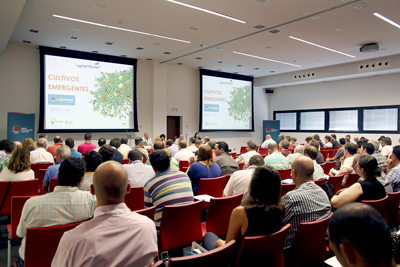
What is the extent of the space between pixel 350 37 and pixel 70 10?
27.3 feet

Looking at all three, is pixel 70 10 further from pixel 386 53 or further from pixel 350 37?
pixel 386 53

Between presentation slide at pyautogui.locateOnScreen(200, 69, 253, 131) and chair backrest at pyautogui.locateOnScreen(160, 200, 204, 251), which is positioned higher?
presentation slide at pyautogui.locateOnScreen(200, 69, 253, 131)

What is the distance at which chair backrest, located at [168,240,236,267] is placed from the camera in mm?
1501

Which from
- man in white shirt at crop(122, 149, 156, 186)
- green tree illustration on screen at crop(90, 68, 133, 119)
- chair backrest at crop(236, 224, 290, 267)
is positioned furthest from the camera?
green tree illustration on screen at crop(90, 68, 133, 119)

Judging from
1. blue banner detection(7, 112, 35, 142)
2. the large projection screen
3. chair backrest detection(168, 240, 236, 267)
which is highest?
the large projection screen

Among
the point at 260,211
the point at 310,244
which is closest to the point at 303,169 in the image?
the point at 310,244

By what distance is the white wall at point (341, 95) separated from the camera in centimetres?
1273

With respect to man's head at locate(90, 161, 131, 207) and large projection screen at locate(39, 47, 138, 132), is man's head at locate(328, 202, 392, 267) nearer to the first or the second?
man's head at locate(90, 161, 131, 207)

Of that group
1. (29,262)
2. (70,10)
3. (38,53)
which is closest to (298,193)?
(29,262)

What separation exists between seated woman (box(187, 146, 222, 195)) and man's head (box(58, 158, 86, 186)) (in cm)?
197

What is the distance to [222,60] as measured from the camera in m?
12.3

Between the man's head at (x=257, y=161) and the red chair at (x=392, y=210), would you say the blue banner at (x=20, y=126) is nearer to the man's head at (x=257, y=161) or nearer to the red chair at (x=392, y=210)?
the man's head at (x=257, y=161)

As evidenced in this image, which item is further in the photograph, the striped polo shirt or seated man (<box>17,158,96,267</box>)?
the striped polo shirt

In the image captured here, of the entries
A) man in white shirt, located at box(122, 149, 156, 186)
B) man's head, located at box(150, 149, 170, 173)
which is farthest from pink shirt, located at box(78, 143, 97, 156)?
man's head, located at box(150, 149, 170, 173)
